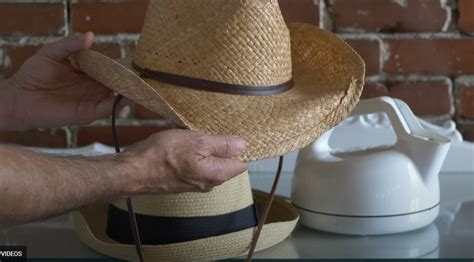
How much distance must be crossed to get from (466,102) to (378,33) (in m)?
0.21

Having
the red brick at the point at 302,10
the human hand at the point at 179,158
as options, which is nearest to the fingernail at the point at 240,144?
the human hand at the point at 179,158

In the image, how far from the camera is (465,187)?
146 cm

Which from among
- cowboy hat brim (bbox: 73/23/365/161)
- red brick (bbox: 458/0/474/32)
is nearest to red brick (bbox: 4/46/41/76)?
cowboy hat brim (bbox: 73/23/365/161)

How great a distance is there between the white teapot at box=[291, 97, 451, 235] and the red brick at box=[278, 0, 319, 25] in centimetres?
38

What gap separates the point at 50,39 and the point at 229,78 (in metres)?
0.63

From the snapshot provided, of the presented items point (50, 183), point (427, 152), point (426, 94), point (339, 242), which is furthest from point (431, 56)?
point (50, 183)

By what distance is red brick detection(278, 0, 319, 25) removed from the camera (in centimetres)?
153

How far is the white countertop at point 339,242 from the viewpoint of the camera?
113 cm

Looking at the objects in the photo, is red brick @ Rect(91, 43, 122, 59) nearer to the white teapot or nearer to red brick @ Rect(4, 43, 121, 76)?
red brick @ Rect(4, 43, 121, 76)

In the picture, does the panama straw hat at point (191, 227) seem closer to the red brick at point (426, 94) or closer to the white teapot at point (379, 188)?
the white teapot at point (379, 188)

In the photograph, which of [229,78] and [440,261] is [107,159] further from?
[440,261]

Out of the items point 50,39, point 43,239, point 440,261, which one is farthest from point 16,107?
point 440,261

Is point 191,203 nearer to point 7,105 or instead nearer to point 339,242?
point 339,242

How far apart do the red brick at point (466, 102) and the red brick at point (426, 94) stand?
2 cm
